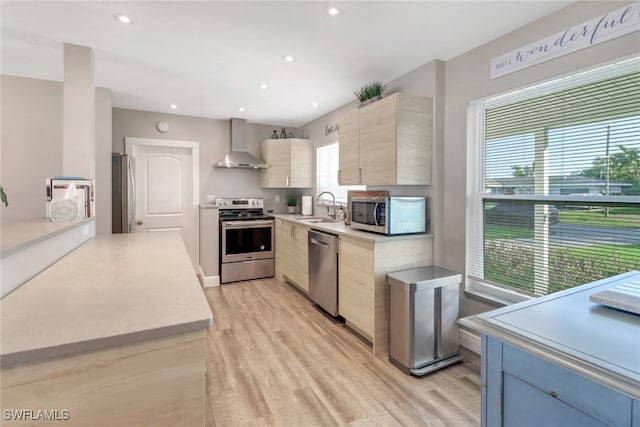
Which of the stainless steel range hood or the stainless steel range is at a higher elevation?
the stainless steel range hood

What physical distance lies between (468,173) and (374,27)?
135 cm

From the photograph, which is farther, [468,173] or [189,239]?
[189,239]

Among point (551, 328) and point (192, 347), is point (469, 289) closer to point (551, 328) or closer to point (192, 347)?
point (551, 328)

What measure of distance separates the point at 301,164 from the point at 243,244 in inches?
59.4

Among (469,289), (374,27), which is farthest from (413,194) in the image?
(374,27)

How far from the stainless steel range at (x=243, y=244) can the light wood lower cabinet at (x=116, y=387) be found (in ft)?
12.0

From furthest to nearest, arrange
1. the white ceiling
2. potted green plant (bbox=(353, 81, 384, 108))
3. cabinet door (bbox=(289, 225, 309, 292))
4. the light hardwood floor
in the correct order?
cabinet door (bbox=(289, 225, 309, 292))
potted green plant (bbox=(353, 81, 384, 108))
the white ceiling
the light hardwood floor

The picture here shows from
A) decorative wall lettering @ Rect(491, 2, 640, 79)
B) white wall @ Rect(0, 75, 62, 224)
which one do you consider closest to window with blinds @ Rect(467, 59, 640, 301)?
decorative wall lettering @ Rect(491, 2, 640, 79)

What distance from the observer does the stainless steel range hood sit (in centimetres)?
472

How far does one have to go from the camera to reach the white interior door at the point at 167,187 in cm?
447

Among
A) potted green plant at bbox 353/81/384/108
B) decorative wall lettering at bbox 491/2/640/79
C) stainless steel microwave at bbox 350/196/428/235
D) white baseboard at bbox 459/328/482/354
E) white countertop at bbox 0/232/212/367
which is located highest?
potted green plant at bbox 353/81/384/108

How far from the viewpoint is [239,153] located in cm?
486

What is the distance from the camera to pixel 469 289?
2.58 meters

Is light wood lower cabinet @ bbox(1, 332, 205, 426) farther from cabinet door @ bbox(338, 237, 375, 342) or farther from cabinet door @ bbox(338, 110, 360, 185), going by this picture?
cabinet door @ bbox(338, 110, 360, 185)
